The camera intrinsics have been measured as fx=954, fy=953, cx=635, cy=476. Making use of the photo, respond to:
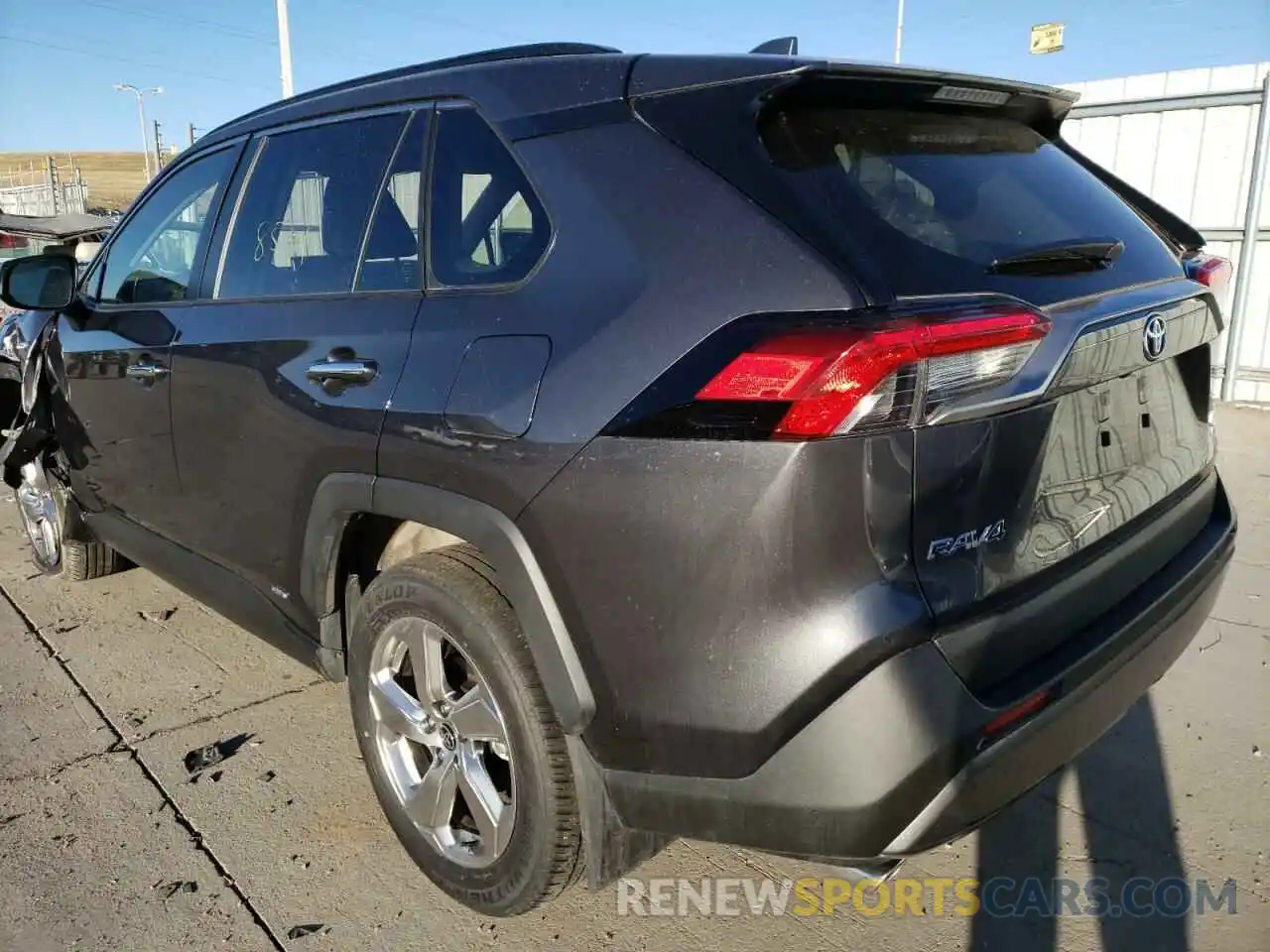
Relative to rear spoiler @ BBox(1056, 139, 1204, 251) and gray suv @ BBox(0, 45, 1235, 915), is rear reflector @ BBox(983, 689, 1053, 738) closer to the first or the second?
gray suv @ BBox(0, 45, 1235, 915)

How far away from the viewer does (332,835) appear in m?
2.66

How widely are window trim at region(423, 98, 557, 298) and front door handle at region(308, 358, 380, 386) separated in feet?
0.77

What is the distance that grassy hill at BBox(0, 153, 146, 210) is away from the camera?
57.3m

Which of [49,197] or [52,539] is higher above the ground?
[49,197]

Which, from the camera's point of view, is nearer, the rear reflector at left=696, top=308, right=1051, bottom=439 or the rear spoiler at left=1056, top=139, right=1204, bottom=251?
the rear reflector at left=696, top=308, right=1051, bottom=439

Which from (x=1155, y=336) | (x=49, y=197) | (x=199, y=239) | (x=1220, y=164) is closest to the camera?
(x=1155, y=336)

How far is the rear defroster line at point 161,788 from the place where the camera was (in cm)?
234

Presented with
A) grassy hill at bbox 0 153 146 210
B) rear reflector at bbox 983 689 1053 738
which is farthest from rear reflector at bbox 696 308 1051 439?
grassy hill at bbox 0 153 146 210

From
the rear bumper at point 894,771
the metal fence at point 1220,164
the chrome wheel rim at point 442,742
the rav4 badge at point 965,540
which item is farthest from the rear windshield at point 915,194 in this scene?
the metal fence at point 1220,164

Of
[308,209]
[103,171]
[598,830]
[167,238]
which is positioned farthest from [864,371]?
[103,171]

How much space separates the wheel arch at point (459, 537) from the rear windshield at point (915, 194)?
32.5 inches

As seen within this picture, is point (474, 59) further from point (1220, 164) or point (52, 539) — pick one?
point (1220, 164)

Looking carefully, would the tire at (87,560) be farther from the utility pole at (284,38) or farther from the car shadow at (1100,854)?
the utility pole at (284,38)

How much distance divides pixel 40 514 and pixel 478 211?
11.6 feet
